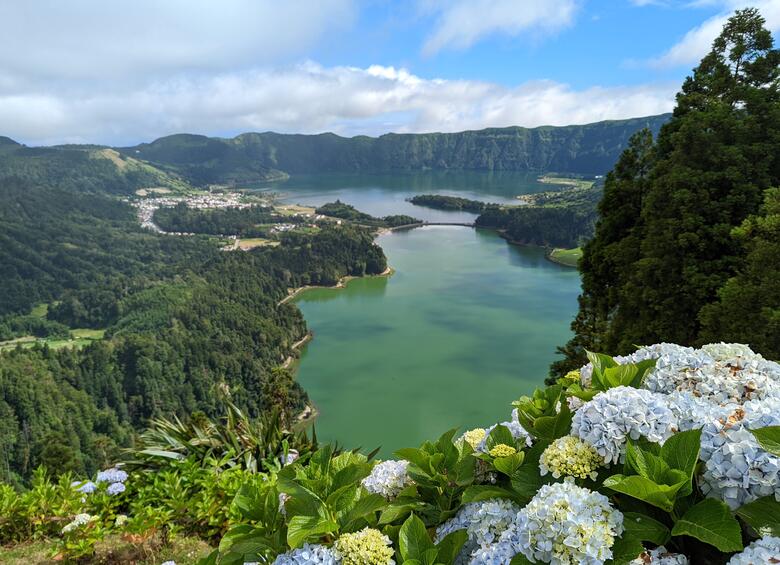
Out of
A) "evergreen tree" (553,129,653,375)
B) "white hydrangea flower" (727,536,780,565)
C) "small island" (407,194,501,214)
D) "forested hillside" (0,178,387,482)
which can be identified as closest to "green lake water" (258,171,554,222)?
"small island" (407,194,501,214)

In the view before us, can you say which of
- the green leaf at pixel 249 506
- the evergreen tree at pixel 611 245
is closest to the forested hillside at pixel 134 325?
the evergreen tree at pixel 611 245

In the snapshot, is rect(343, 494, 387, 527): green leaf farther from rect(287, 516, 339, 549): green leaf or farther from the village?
the village

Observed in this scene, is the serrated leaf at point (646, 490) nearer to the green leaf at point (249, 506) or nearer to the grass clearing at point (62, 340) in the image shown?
the green leaf at point (249, 506)

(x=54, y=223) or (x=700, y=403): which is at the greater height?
(x=700, y=403)

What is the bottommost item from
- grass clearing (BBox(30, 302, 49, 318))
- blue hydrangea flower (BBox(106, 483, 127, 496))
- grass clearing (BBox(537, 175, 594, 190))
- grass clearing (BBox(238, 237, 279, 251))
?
grass clearing (BBox(30, 302, 49, 318))

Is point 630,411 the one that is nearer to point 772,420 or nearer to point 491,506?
point 772,420

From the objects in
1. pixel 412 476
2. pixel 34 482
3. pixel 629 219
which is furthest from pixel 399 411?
pixel 412 476
